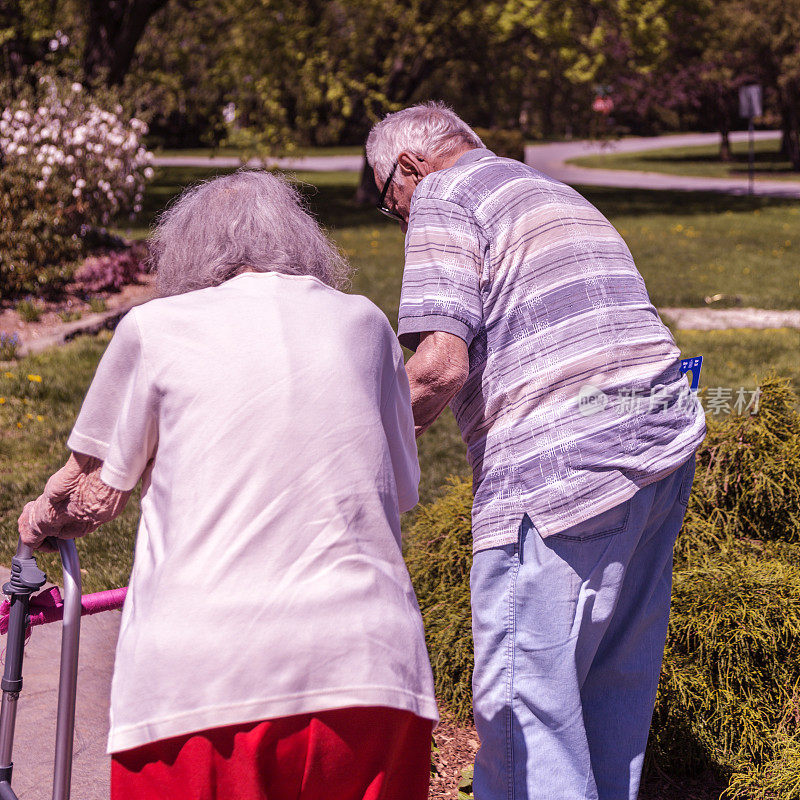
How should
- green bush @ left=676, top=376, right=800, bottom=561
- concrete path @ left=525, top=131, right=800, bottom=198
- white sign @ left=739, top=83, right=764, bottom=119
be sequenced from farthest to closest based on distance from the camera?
Answer: concrete path @ left=525, top=131, right=800, bottom=198 → white sign @ left=739, top=83, right=764, bottom=119 → green bush @ left=676, top=376, right=800, bottom=561

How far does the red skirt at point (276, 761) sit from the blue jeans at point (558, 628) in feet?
2.05

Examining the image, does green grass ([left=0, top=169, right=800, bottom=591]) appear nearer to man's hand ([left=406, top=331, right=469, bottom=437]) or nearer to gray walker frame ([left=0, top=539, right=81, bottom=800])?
man's hand ([left=406, top=331, right=469, bottom=437])

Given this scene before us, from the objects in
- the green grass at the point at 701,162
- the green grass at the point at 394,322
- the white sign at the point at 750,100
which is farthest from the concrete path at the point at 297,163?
the green grass at the point at 394,322

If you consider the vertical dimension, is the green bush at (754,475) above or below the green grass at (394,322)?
above

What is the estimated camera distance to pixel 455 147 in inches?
101

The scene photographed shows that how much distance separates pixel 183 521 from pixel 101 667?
248 cm

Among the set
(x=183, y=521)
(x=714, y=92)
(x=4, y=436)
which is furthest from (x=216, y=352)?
(x=714, y=92)

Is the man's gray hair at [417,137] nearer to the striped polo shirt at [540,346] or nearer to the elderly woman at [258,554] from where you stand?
the striped polo shirt at [540,346]

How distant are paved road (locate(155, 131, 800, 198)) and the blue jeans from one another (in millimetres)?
19263

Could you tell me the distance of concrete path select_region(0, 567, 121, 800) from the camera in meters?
3.14

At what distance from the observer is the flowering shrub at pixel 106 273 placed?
439 inches

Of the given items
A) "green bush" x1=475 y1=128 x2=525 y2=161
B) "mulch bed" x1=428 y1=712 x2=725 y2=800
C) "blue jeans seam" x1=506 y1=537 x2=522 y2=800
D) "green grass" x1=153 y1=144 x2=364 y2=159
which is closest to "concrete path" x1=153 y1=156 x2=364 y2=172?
"green grass" x1=153 y1=144 x2=364 y2=159

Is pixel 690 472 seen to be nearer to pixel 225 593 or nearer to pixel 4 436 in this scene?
pixel 225 593

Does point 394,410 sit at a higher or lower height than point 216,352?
lower
